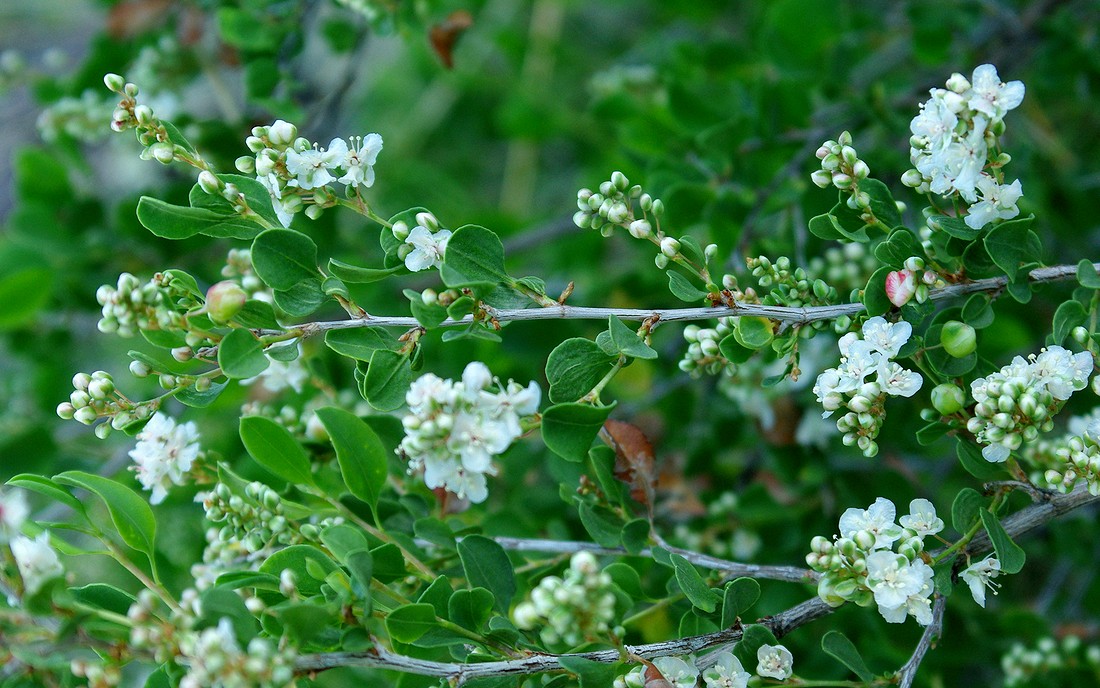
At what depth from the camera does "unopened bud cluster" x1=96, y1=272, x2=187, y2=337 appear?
965mm

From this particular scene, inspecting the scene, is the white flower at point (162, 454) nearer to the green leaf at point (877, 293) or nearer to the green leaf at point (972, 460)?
the green leaf at point (877, 293)

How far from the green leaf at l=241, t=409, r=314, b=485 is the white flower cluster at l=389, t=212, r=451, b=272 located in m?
0.30

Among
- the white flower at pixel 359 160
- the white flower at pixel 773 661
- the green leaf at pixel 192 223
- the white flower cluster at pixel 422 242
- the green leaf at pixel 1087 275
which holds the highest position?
the white flower at pixel 359 160

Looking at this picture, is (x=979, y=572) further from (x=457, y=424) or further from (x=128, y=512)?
(x=128, y=512)

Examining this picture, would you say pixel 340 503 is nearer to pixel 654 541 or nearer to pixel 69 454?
pixel 654 541

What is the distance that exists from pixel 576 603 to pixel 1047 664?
3.75 ft

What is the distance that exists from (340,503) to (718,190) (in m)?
0.97

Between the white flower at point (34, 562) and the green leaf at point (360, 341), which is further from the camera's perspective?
the green leaf at point (360, 341)

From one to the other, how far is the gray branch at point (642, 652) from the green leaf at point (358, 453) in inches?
8.9

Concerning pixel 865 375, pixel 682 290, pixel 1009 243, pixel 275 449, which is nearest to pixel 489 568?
pixel 275 449

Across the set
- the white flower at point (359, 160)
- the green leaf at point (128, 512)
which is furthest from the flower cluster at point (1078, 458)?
the green leaf at point (128, 512)

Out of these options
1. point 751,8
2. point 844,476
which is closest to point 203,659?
point 844,476

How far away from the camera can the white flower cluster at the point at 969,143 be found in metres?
1.00

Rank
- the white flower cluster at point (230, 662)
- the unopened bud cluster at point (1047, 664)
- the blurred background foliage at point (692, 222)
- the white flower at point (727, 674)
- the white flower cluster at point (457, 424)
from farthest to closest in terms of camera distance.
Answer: the blurred background foliage at point (692, 222)
the unopened bud cluster at point (1047, 664)
the white flower at point (727, 674)
the white flower cluster at point (457, 424)
the white flower cluster at point (230, 662)
